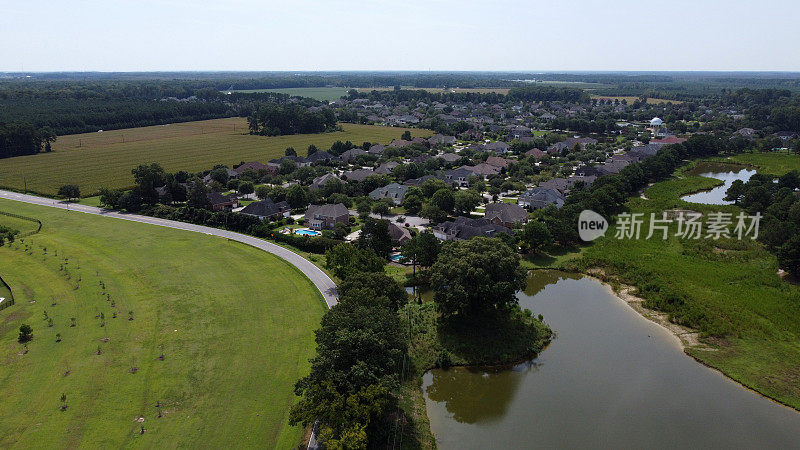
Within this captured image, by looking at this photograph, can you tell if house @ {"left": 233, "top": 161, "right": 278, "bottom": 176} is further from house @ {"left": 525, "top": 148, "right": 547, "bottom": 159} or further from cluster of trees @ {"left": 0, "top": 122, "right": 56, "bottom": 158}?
house @ {"left": 525, "top": 148, "right": 547, "bottom": 159}

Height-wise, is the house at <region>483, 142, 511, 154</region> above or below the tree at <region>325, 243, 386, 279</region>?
above

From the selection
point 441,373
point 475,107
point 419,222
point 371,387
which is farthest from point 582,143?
point 371,387

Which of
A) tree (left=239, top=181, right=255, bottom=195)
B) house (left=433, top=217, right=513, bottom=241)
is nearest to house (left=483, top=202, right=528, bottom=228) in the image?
house (left=433, top=217, right=513, bottom=241)

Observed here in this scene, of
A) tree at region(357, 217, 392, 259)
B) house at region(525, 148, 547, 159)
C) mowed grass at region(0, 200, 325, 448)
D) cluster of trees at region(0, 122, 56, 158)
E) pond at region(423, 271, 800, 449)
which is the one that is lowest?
pond at region(423, 271, 800, 449)

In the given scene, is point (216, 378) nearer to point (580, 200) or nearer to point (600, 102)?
point (580, 200)

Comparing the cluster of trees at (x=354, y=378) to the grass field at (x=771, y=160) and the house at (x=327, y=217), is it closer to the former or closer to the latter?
the house at (x=327, y=217)

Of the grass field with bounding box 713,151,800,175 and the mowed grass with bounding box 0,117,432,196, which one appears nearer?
the mowed grass with bounding box 0,117,432,196

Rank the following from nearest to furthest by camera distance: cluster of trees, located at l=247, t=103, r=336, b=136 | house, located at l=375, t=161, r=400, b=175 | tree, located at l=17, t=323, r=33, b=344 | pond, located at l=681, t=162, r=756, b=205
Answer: tree, located at l=17, t=323, r=33, b=344
pond, located at l=681, t=162, r=756, b=205
house, located at l=375, t=161, r=400, b=175
cluster of trees, located at l=247, t=103, r=336, b=136
